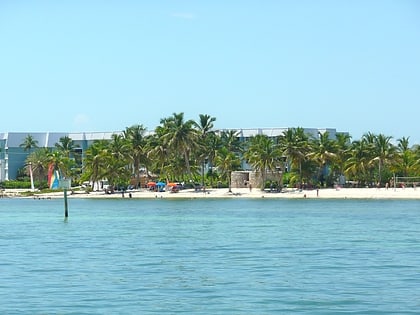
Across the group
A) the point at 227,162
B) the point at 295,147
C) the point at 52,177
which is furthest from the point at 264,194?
the point at 52,177

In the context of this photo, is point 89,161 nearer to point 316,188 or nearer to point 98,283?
point 316,188

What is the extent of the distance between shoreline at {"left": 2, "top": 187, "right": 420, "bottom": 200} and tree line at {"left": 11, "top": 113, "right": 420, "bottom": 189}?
7.63 ft

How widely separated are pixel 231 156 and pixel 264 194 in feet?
29.6

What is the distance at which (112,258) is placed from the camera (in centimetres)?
3359

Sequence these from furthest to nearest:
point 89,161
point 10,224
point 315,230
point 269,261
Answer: point 89,161 < point 10,224 < point 315,230 < point 269,261

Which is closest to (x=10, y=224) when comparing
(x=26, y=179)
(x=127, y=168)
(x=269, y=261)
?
(x=269, y=261)

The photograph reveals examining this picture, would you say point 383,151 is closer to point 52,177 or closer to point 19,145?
point 52,177

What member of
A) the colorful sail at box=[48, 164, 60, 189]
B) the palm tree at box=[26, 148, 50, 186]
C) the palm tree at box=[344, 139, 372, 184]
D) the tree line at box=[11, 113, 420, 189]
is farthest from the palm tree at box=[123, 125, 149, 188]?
the palm tree at box=[344, 139, 372, 184]

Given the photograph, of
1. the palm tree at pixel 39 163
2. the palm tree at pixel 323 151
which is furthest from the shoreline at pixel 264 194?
the palm tree at pixel 39 163

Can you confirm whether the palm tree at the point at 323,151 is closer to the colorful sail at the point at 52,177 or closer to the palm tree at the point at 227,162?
the palm tree at the point at 227,162

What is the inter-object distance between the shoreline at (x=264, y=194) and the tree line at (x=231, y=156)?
2325 mm

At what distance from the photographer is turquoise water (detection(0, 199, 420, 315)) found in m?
22.0

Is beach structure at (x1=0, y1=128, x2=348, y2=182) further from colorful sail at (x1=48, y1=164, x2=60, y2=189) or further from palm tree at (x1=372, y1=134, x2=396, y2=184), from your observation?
palm tree at (x1=372, y1=134, x2=396, y2=184)

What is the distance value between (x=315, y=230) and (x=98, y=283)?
25118 mm
